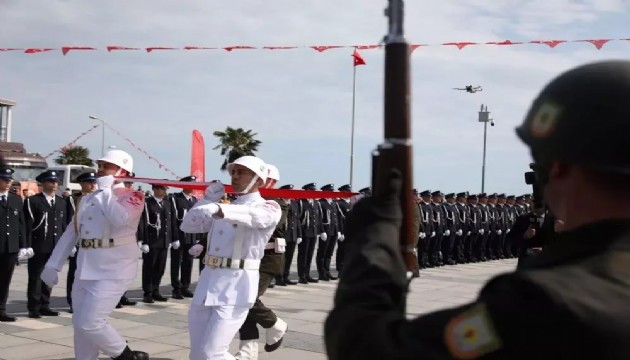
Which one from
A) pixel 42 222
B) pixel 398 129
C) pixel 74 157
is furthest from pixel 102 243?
pixel 74 157

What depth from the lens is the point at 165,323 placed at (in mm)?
8664

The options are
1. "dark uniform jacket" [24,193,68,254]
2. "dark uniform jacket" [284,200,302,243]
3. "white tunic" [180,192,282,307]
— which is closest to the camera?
"white tunic" [180,192,282,307]

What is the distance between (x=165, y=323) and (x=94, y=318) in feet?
10.1

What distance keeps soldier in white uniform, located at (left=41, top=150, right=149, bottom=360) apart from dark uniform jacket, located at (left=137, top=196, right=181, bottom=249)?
4.66 metres

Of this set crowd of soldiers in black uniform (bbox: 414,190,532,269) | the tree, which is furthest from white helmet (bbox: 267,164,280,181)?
the tree

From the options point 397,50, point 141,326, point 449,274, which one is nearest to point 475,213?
point 449,274

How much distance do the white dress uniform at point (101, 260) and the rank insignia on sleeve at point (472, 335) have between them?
498 centimetres

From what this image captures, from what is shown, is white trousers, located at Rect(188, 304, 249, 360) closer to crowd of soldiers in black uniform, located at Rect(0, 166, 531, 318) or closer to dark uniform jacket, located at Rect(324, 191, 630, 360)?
crowd of soldiers in black uniform, located at Rect(0, 166, 531, 318)

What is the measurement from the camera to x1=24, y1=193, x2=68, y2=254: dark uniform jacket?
32.0ft

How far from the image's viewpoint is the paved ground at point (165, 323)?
704cm

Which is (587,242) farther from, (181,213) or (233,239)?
(181,213)

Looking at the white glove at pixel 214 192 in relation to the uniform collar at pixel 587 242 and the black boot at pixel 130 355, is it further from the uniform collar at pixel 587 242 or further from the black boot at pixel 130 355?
the uniform collar at pixel 587 242

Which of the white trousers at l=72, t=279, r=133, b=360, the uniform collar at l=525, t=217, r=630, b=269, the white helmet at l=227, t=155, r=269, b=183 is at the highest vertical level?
the white helmet at l=227, t=155, r=269, b=183

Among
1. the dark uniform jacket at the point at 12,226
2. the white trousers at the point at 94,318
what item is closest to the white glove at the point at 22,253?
the dark uniform jacket at the point at 12,226
